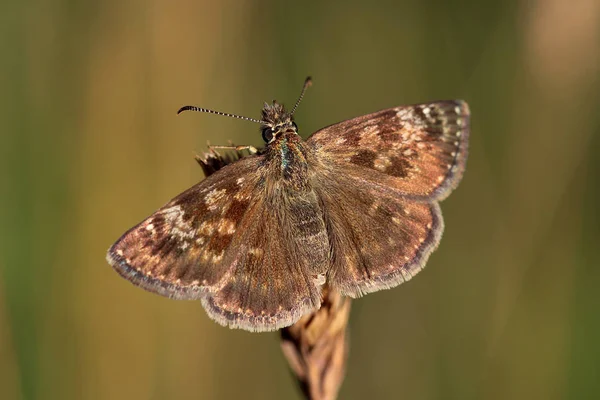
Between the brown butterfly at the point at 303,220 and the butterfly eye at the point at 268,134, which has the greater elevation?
the butterfly eye at the point at 268,134

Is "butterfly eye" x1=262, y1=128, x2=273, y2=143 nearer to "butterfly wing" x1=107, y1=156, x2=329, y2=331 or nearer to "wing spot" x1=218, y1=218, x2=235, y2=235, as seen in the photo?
"butterfly wing" x1=107, y1=156, x2=329, y2=331

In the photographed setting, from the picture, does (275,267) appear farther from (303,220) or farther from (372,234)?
(372,234)

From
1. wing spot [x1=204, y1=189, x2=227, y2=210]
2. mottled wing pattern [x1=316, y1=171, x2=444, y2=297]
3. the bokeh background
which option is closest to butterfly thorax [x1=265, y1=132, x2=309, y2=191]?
mottled wing pattern [x1=316, y1=171, x2=444, y2=297]

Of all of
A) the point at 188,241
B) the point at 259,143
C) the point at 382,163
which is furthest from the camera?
the point at 259,143

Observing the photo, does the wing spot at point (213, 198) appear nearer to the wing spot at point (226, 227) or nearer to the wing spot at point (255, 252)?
the wing spot at point (226, 227)

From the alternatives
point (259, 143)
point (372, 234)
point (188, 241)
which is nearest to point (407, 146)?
point (372, 234)

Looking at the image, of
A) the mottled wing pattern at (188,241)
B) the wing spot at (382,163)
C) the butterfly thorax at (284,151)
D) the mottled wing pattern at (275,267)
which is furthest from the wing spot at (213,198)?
the wing spot at (382,163)
